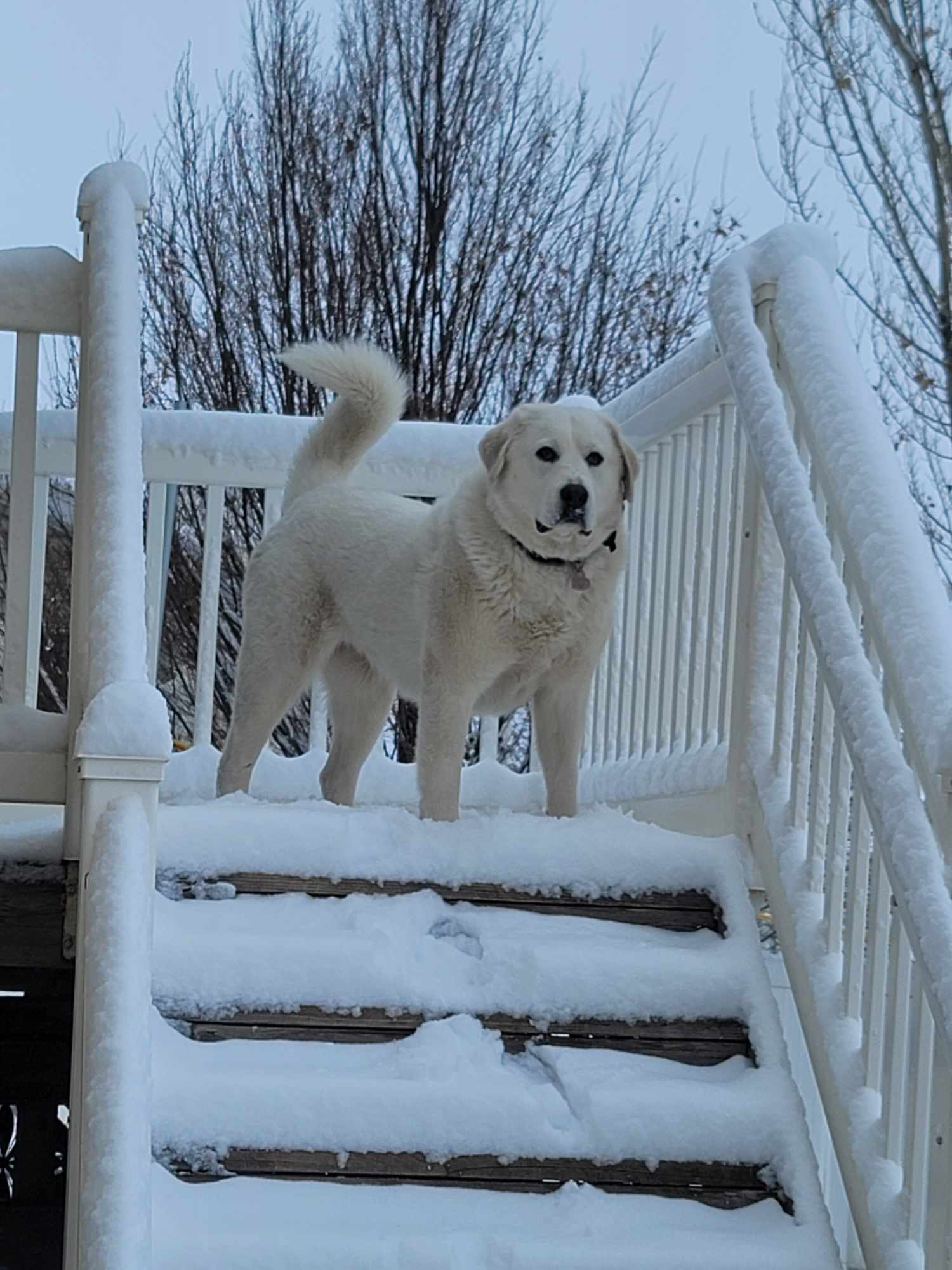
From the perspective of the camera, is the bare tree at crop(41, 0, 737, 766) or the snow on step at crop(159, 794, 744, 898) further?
the bare tree at crop(41, 0, 737, 766)

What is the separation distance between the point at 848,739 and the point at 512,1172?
83cm

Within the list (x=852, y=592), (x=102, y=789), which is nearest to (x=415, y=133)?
(x=852, y=592)

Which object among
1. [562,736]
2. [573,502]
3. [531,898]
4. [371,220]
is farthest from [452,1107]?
[371,220]

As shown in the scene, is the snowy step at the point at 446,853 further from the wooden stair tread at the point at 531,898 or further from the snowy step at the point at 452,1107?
the snowy step at the point at 452,1107

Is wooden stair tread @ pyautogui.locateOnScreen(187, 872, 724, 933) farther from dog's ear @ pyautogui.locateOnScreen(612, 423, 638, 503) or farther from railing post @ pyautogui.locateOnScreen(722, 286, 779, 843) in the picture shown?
dog's ear @ pyautogui.locateOnScreen(612, 423, 638, 503)

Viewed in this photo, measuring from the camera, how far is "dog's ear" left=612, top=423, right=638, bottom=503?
11.0 ft

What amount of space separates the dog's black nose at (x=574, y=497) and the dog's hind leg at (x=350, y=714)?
947 millimetres

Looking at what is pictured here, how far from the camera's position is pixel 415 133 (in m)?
8.66

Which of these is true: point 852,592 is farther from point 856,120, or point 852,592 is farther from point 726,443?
point 856,120

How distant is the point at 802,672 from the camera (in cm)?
289

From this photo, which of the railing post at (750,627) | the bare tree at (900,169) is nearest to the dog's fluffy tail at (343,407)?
the railing post at (750,627)

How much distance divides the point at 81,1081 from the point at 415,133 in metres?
7.38

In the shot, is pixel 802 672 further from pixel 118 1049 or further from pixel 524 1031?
pixel 118 1049

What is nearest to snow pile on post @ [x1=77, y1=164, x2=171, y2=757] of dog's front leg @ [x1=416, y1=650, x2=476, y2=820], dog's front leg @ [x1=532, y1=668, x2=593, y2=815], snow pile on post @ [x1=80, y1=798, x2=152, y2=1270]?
snow pile on post @ [x1=80, y1=798, x2=152, y2=1270]
